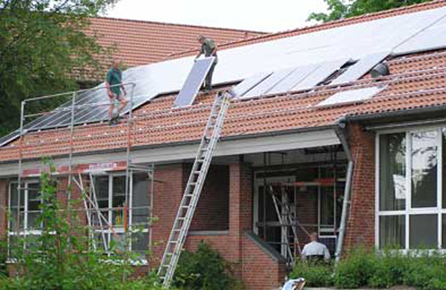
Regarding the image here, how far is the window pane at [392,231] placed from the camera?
74.8 ft

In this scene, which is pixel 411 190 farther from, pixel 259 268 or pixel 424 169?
pixel 259 268

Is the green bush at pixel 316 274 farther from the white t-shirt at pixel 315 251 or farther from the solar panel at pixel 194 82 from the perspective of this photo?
the solar panel at pixel 194 82

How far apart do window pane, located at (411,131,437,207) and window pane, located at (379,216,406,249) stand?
0.47 meters

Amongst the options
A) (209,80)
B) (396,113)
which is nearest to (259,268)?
(396,113)

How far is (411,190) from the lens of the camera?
894 inches

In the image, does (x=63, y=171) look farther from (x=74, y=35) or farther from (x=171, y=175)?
(x=74, y=35)

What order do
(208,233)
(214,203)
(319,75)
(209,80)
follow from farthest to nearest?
1. (209,80)
2. (214,203)
3. (319,75)
4. (208,233)

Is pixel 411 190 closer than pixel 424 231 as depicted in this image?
No

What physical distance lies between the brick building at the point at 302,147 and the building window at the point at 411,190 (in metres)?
0.02

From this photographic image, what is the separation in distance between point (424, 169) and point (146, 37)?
101 feet

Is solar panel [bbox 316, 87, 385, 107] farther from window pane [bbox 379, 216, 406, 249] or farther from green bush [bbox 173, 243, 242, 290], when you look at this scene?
green bush [bbox 173, 243, 242, 290]

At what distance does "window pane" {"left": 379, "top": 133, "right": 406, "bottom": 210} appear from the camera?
75.2 feet

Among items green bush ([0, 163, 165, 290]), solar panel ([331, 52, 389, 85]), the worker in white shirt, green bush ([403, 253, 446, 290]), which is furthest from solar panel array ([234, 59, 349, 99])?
green bush ([0, 163, 165, 290])

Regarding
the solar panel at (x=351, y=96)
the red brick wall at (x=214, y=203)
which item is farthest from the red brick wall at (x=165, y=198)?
the solar panel at (x=351, y=96)
